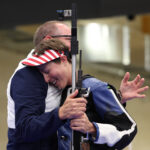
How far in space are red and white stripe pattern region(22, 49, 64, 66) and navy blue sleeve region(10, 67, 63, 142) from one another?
49 mm

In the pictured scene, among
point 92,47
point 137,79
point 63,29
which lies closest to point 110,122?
point 137,79

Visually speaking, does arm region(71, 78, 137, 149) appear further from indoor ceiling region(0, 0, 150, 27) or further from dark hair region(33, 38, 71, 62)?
indoor ceiling region(0, 0, 150, 27)

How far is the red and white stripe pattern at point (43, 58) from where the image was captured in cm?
163

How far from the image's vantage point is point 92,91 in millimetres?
1659

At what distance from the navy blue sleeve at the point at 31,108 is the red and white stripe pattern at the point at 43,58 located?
0.05 metres

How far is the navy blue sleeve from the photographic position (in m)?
1.53

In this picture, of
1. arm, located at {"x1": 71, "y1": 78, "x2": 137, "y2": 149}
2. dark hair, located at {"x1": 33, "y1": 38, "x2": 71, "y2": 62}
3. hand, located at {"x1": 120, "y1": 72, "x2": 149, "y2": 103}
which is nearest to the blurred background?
hand, located at {"x1": 120, "y1": 72, "x2": 149, "y2": 103}

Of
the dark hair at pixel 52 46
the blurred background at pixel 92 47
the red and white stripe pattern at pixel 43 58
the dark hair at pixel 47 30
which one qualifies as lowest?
the blurred background at pixel 92 47

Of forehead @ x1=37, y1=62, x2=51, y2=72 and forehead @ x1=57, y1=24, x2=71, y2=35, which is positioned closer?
forehead @ x1=37, y1=62, x2=51, y2=72

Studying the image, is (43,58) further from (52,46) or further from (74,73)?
(74,73)

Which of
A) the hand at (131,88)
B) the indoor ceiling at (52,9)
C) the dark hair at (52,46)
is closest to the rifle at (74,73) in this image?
the dark hair at (52,46)

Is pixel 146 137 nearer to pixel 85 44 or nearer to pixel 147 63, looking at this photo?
pixel 147 63

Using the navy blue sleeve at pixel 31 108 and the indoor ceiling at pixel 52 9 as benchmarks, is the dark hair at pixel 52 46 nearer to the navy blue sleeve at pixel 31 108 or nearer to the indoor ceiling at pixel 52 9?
the navy blue sleeve at pixel 31 108

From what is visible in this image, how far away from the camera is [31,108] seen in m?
1.59
